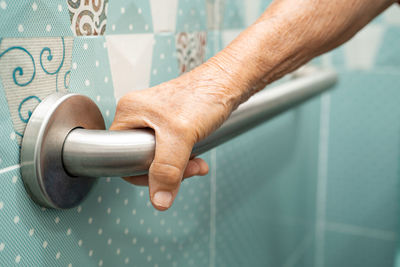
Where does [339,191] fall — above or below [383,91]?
below

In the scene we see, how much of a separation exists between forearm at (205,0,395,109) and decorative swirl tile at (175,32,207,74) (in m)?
0.12

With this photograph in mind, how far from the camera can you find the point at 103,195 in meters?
0.35

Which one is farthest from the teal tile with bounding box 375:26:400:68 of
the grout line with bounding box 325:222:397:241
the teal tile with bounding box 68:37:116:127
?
the teal tile with bounding box 68:37:116:127

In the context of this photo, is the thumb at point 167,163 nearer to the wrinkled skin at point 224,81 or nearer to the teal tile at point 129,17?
the wrinkled skin at point 224,81

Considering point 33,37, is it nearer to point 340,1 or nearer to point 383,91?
point 340,1

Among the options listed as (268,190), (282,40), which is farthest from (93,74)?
(268,190)

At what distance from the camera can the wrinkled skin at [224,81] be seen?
0.27m

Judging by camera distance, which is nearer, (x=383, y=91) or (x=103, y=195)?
(x=103, y=195)

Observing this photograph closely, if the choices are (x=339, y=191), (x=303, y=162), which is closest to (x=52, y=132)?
(x=303, y=162)

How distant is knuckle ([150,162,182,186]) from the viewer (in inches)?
10.3

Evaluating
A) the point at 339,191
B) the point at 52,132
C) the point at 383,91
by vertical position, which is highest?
the point at 52,132

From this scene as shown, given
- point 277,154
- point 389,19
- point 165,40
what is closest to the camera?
point 165,40

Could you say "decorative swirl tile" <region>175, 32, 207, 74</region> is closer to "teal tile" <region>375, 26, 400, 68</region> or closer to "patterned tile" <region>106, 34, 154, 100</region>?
"patterned tile" <region>106, 34, 154, 100</region>

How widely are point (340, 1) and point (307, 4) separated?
3 centimetres
